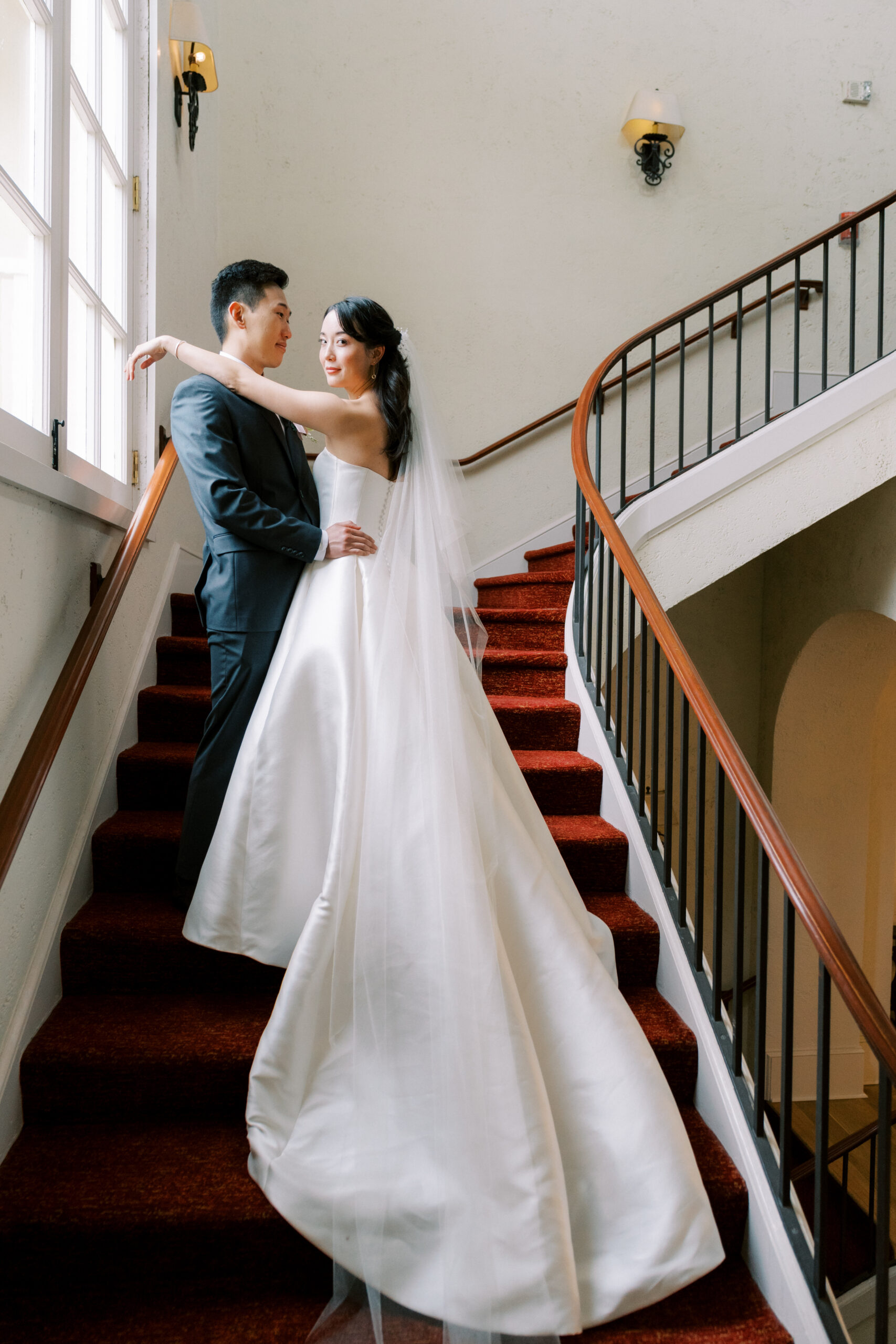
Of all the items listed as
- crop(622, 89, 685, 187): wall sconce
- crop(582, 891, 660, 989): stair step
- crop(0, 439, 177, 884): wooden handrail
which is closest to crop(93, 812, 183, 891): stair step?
crop(0, 439, 177, 884): wooden handrail

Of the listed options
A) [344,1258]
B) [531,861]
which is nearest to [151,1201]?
[344,1258]

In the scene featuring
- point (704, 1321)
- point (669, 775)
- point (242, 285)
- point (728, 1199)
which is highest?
point (242, 285)

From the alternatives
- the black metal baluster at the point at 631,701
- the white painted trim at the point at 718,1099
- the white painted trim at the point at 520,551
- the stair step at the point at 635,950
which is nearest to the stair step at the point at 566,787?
the white painted trim at the point at 718,1099

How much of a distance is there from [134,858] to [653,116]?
4.38 m

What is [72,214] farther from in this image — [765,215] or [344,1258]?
[765,215]

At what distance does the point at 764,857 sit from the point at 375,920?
→ 0.81m

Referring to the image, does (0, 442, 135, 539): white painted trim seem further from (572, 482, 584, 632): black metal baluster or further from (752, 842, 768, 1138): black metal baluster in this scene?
(752, 842, 768, 1138): black metal baluster

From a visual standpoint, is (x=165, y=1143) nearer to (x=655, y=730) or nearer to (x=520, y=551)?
(x=655, y=730)

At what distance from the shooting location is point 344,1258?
1.46 m

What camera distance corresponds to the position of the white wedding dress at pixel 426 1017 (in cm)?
145

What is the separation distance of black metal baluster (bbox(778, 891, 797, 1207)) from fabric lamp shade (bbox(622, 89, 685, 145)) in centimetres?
429

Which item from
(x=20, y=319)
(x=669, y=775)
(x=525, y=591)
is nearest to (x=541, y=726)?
(x=669, y=775)

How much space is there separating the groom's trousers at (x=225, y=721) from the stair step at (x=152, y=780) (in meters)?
0.48

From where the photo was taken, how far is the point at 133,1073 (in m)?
1.82
